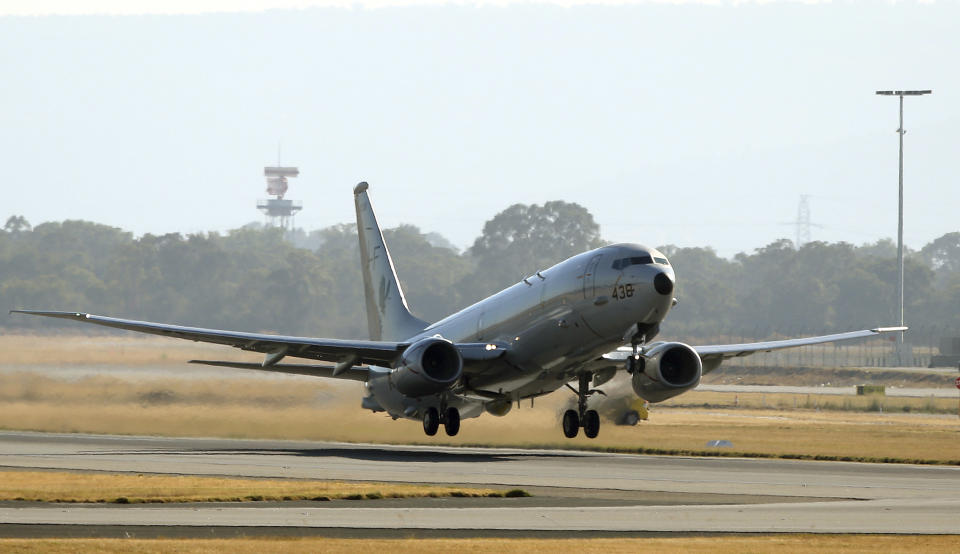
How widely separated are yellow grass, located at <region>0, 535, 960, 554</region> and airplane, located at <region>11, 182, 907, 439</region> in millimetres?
11243

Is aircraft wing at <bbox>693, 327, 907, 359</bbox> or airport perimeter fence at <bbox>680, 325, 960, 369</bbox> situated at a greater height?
airport perimeter fence at <bbox>680, 325, 960, 369</bbox>

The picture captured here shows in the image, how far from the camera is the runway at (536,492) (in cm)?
3497

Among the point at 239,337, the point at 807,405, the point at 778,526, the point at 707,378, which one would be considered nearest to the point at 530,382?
the point at 239,337

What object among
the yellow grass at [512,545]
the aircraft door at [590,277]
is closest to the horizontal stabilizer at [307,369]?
the aircraft door at [590,277]

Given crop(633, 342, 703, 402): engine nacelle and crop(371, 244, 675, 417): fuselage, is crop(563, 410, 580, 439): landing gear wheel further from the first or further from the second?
crop(633, 342, 703, 402): engine nacelle

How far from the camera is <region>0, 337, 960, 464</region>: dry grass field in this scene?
60.1 metres

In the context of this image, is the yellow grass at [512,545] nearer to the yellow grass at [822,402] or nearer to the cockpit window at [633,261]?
the cockpit window at [633,261]

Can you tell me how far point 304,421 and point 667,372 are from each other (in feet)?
71.7

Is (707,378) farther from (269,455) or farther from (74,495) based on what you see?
(74,495)

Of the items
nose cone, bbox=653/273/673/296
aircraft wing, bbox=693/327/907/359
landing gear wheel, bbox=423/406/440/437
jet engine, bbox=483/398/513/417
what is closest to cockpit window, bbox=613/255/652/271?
nose cone, bbox=653/273/673/296

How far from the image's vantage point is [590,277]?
145 feet

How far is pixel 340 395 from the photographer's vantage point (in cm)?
6200

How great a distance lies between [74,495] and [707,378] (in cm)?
9285

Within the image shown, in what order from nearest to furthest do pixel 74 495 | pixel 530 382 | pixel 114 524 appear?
1. pixel 114 524
2. pixel 74 495
3. pixel 530 382
